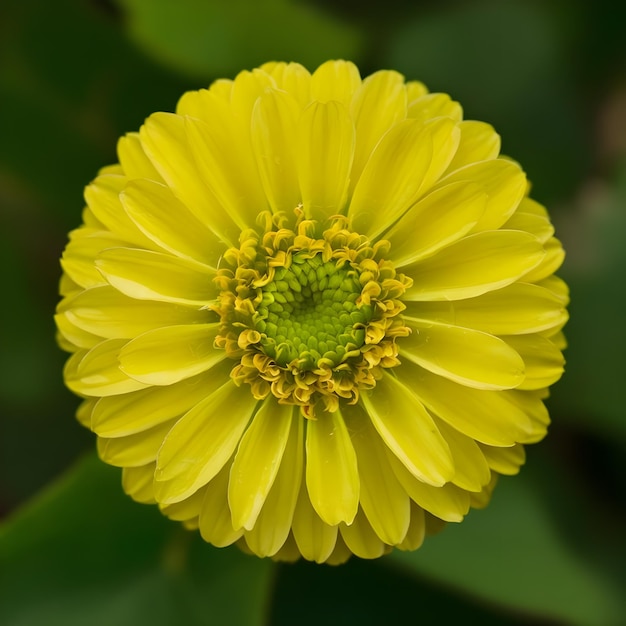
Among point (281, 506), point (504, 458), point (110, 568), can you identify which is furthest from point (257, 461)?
point (110, 568)

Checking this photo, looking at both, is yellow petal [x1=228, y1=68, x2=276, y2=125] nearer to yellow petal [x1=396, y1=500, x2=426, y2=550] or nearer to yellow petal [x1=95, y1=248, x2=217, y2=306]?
yellow petal [x1=95, y1=248, x2=217, y2=306]

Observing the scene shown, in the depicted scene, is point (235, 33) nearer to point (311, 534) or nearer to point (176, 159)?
point (176, 159)

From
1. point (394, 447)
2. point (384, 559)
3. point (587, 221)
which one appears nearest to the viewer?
point (394, 447)

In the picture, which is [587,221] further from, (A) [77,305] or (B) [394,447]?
(A) [77,305]

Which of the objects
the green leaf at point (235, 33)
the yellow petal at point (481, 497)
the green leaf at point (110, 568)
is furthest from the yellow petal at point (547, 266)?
the green leaf at point (235, 33)

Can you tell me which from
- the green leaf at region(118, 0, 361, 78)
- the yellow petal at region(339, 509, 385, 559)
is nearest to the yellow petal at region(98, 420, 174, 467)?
the yellow petal at region(339, 509, 385, 559)

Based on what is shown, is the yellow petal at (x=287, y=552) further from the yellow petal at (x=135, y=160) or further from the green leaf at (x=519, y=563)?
the yellow petal at (x=135, y=160)

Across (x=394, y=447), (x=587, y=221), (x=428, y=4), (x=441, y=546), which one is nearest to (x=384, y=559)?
(x=441, y=546)

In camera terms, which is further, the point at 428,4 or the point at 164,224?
the point at 428,4
